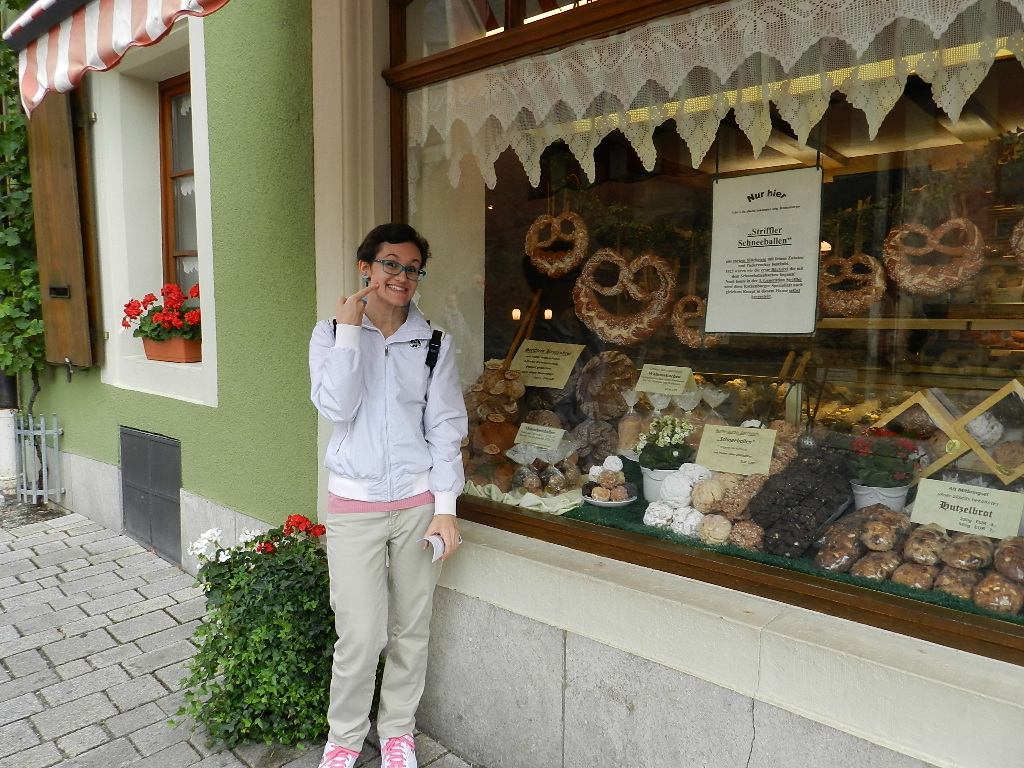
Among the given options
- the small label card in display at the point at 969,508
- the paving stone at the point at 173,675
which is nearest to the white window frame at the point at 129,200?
the paving stone at the point at 173,675

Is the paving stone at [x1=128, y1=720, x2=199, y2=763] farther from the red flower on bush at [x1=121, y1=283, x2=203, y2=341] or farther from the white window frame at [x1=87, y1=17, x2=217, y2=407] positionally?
the red flower on bush at [x1=121, y1=283, x2=203, y2=341]

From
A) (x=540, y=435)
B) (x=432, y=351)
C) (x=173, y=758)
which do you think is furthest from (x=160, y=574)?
(x=432, y=351)

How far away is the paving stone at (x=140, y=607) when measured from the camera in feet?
13.2

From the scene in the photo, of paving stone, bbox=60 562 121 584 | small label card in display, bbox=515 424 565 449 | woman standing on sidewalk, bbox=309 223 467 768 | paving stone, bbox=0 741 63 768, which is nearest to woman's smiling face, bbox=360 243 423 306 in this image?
woman standing on sidewalk, bbox=309 223 467 768

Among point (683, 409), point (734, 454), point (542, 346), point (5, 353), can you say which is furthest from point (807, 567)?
point (5, 353)

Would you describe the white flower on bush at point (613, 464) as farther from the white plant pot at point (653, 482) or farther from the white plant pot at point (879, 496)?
the white plant pot at point (879, 496)

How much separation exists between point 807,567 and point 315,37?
2.95m

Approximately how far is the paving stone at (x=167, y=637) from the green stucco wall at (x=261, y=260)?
2.18 ft

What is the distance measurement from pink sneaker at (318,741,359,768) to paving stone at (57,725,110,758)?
100 cm

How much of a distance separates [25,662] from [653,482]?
3097mm

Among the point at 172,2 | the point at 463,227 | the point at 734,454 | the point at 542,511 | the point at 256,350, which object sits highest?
the point at 172,2

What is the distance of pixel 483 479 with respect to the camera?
3.26 meters

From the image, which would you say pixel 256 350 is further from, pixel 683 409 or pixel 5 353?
pixel 5 353

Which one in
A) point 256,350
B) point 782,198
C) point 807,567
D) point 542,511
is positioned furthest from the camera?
point 256,350
